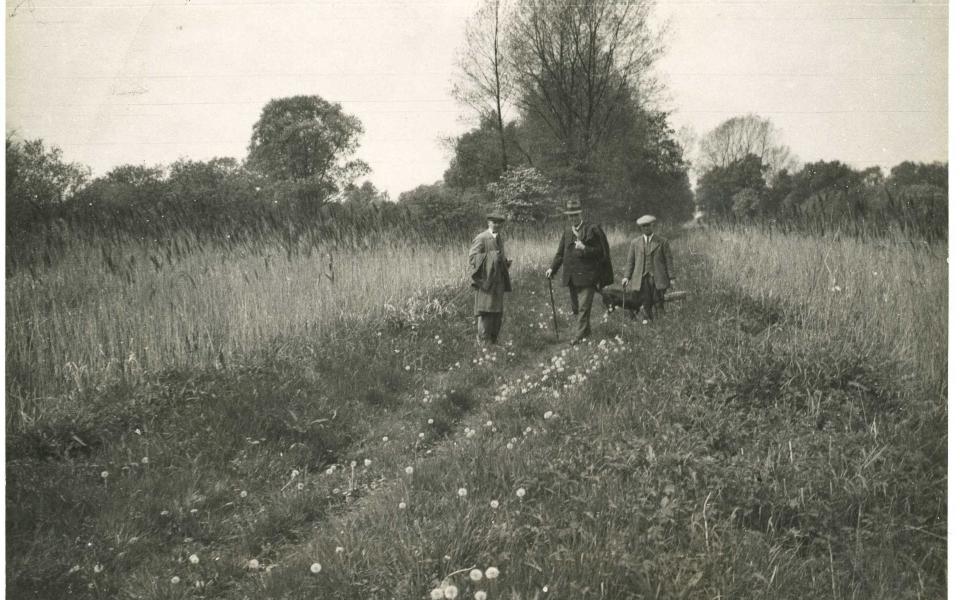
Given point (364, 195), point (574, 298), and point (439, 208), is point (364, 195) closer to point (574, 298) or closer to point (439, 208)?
point (439, 208)

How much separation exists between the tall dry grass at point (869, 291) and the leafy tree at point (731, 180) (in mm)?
5956

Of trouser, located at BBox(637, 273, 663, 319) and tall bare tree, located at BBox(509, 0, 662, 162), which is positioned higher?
tall bare tree, located at BBox(509, 0, 662, 162)

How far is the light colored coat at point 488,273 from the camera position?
7.72m

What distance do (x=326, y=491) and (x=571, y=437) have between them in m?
1.78

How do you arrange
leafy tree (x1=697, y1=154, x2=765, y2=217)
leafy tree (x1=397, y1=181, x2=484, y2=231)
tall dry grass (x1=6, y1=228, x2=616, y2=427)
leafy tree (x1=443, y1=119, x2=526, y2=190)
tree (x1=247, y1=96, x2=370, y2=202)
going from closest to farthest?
1. tall dry grass (x1=6, y1=228, x2=616, y2=427)
2. tree (x1=247, y1=96, x2=370, y2=202)
3. leafy tree (x1=397, y1=181, x2=484, y2=231)
4. leafy tree (x1=443, y1=119, x2=526, y2=190)
5. leafy tree (x1=697, y1=154, x2=765, y2=217)

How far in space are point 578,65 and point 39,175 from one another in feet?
49.8

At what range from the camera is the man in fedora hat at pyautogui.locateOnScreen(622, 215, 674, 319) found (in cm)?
925

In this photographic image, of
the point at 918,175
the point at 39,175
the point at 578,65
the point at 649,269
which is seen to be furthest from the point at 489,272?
the point at 578,65

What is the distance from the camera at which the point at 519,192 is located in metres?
14.5

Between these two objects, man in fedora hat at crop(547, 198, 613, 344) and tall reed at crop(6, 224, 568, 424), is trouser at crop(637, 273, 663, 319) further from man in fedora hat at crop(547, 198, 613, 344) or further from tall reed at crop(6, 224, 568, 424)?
tall reed at crop(6, 224, 568, 424)

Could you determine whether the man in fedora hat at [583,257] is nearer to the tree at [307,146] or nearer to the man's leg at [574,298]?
the man's leg at [574,298]

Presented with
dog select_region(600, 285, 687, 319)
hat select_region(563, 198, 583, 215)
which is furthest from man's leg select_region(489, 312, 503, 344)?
dog select_region(600, 285, 687, 319)

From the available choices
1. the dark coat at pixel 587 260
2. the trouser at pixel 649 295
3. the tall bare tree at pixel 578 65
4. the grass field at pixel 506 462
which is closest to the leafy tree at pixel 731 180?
the tall bare tree at pixel 578 65

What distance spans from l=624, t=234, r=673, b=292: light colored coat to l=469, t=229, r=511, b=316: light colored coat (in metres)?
2.63
